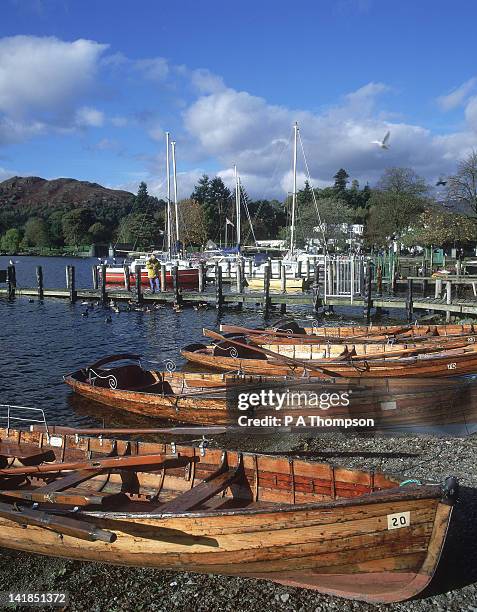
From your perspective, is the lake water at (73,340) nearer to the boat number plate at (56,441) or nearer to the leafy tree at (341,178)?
the boat number plate at (56,441)

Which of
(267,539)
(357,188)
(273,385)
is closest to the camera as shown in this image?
→ (267,539)

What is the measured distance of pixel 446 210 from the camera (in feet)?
179

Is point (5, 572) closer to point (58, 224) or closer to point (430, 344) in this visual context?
point (430, 344)

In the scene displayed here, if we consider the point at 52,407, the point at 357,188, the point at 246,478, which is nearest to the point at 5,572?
the point at 246,478

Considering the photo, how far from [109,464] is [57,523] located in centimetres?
135

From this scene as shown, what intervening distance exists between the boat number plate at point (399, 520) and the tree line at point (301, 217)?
39.8 metres

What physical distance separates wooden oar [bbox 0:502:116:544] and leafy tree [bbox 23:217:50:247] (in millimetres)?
157544

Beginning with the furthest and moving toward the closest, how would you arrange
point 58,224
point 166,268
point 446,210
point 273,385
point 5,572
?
point 58,224 < point 446,210 < point 166,268 < point 273,385 < point 5,572

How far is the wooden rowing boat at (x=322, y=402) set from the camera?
475 inches

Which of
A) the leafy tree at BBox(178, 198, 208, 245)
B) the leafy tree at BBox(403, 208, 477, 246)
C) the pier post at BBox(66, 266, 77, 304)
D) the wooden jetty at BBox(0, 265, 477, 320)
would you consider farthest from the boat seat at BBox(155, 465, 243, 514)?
the leafy tree at BBox(178, 198, 208, 245)

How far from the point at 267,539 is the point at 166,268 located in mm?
40177

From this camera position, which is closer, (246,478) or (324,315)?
(246,478)

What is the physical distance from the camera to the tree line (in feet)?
171

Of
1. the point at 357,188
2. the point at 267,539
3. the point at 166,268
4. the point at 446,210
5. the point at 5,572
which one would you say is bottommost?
the point at 5,572
